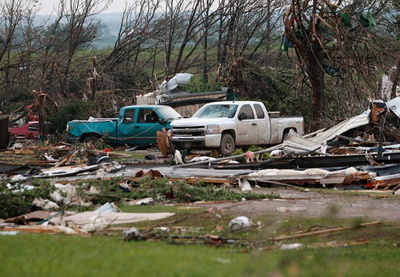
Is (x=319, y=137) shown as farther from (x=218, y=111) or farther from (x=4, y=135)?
(x=4, y=135)

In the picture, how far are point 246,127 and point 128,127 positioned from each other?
581 cm

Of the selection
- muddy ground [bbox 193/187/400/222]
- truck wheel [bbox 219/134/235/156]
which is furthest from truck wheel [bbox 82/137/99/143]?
muddy ground [bbox 193/187/400/222]

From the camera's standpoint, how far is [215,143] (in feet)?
86.3

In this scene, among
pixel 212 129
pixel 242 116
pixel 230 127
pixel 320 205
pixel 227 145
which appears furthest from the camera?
pixel 242 116

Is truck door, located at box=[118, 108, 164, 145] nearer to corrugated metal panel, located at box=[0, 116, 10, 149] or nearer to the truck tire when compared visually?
the truck tire

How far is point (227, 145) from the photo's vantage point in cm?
2680

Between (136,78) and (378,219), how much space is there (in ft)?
125

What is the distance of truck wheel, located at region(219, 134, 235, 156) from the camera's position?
26.5 m

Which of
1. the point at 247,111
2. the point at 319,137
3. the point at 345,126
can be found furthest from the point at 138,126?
the point at 345,126

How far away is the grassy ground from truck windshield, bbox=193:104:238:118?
15.5 metres

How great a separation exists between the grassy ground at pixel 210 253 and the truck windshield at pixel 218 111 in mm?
15469

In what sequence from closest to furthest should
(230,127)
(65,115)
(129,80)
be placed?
(230,127)
(65,115)
(129,80)

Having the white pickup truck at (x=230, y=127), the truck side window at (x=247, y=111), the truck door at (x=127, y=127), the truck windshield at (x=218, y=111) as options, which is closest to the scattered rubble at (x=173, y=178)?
the white pickup truck at (x=230, y=127)

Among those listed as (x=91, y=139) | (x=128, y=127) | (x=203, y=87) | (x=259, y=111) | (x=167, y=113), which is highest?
(x=203, y=87)
